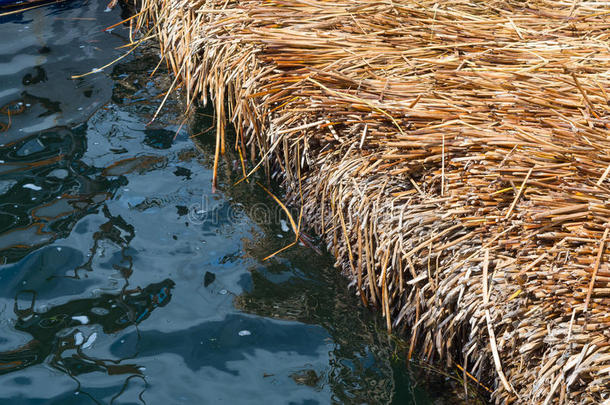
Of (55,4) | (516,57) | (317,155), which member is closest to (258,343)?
(317,155)

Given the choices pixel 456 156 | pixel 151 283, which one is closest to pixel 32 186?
pixel 151 283

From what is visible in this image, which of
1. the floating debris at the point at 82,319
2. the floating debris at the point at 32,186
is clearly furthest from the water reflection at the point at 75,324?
the floating debris at the point at 32,186

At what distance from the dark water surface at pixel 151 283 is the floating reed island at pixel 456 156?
24 cm

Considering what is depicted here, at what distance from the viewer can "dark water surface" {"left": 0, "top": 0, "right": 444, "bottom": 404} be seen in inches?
89.4

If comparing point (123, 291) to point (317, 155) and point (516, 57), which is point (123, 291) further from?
point (516, 57)

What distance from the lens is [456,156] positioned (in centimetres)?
224

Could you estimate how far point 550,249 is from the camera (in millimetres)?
1861

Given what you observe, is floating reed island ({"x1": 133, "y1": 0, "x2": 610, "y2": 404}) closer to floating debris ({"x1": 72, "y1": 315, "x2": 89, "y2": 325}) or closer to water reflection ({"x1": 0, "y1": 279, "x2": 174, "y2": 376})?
water reflection ({"x1": 0, "y1": 279, "x2": 174, "y2": 376})

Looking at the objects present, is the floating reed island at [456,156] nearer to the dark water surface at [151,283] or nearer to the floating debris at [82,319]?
the dark water surface at [151,283]

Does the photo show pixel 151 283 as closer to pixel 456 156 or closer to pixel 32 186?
pixel 32 186

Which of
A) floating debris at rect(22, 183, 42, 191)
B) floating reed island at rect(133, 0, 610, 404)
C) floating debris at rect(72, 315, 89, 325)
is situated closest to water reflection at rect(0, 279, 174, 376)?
floating debris at rect(72, 315, 89, 325)

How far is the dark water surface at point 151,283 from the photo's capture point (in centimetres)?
227

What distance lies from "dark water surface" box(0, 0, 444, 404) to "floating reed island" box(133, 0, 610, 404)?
244 millimetres

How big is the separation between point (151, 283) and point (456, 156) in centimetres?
139
